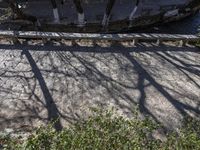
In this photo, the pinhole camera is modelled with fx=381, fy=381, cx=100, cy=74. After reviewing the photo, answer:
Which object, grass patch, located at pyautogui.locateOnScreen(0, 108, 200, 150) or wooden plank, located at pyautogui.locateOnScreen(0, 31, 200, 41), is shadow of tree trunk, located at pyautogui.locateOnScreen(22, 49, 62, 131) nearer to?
wooden plank, located at pyautogui.locateOnScreen(0, 31, 200, 41)

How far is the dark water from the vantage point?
17.8 m

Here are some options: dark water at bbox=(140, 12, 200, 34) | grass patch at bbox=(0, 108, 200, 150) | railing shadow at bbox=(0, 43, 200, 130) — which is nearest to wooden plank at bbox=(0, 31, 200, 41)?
railing shadow at bbox=(0, 43, 200, 130)

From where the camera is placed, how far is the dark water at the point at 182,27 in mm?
17822

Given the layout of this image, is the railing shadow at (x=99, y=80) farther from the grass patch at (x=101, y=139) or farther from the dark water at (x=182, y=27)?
the dark water at (x=182, y=27)

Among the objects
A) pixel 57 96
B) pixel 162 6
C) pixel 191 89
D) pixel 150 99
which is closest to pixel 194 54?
pixel 191 89

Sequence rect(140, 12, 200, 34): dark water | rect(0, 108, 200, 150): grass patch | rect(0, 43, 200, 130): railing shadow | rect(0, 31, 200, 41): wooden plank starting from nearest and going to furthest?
rect(0, 108, 200, 150): grass patch
rect(0, 43, 200, 130): railing shadow
rect(0, 31, 200, 41): wooden plank
rect(140, 12, 200, 34): dark water

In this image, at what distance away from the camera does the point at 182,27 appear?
60.6 ft

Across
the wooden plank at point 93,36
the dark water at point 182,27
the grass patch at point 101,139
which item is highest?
the wooden plank at point 93,36

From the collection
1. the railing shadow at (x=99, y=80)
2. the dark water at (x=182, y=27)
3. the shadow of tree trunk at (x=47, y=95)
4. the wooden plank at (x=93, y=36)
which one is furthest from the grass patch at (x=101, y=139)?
the dark water at (x=182, y=27)

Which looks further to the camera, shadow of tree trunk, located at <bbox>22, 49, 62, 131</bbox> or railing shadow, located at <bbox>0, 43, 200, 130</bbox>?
railing shadow, located at <bbox>0, 43, 200, 130</bbox>

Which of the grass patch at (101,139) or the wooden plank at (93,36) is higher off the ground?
the wooden plank at (93,36)

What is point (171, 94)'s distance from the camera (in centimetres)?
939

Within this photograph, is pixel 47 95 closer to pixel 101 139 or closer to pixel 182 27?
pixel 101 139

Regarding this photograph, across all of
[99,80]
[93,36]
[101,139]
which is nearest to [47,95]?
[99,80]
